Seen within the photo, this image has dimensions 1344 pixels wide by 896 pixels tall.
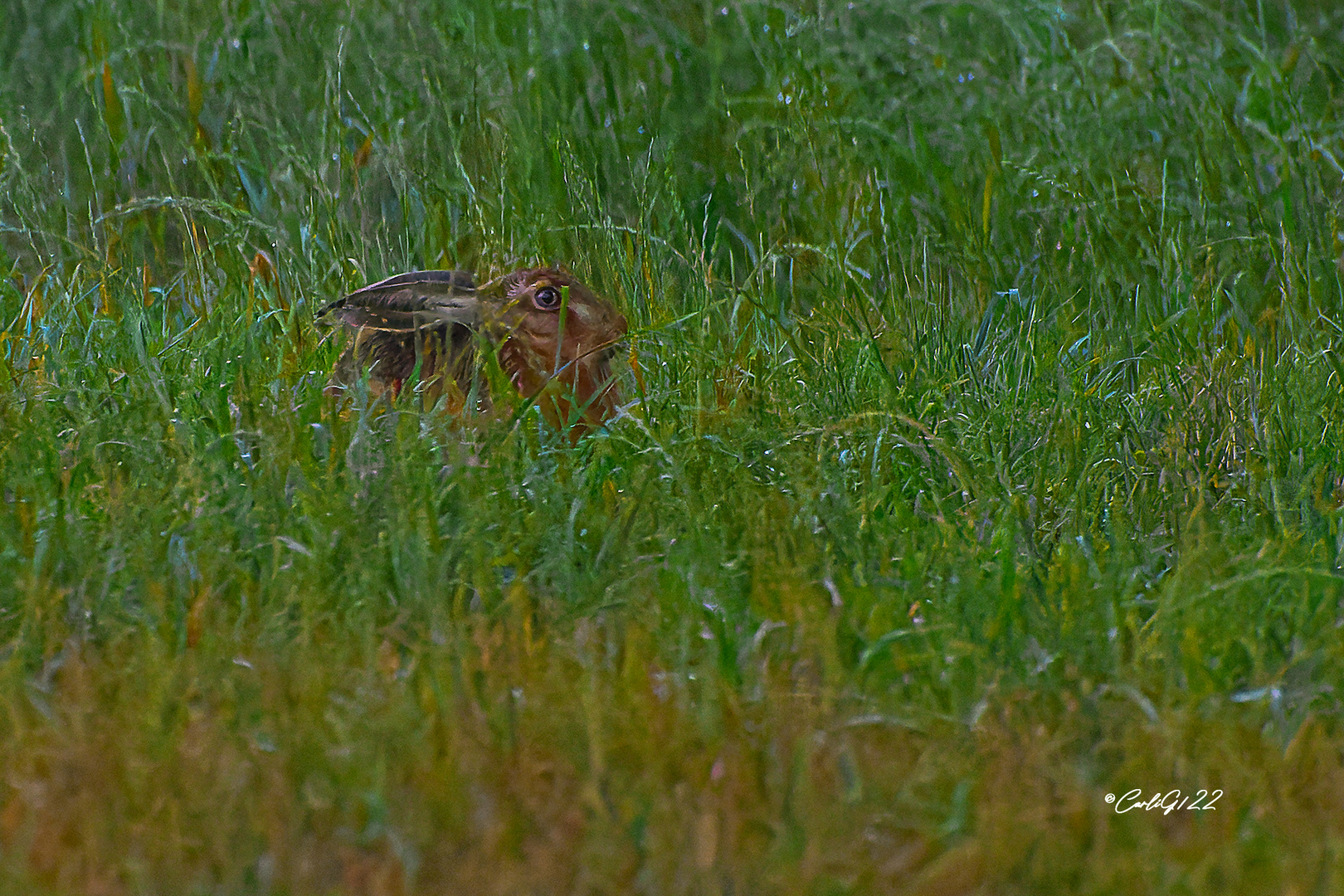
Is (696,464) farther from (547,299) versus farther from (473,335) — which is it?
(547,299)

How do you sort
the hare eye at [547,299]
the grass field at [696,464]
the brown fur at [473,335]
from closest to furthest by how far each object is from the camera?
the grass field at [696,464] → the brown fur at [473,335] → the hare eye at [547,299]

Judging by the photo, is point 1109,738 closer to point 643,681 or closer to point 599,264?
point 643,681

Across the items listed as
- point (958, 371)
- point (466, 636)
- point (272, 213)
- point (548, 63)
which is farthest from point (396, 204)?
point (466, 636)

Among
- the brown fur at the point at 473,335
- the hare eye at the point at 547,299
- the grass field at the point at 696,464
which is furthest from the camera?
the hare eye at the point at 547,299

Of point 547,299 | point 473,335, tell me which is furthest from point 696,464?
point 547,299

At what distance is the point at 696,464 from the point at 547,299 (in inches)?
29.1

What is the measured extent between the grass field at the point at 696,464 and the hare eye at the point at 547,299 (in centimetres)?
23

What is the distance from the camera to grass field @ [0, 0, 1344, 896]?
1.69 metres

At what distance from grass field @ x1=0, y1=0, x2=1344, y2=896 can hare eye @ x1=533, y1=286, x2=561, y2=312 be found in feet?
0.76

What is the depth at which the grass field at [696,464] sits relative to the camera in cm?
169

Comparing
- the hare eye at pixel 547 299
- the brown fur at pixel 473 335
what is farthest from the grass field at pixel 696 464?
the hare eye at pixel 547 299

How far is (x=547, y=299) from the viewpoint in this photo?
3.25 m

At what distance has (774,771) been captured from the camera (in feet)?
5.78

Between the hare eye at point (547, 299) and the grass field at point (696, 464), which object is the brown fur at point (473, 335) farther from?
the grass field at point (696, 464)
